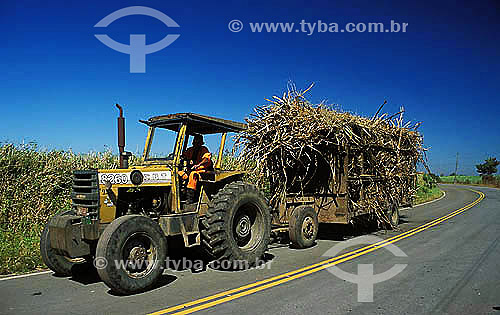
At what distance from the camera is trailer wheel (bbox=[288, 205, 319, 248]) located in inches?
370

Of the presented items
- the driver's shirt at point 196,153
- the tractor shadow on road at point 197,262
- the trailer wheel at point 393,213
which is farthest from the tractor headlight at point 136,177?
the trailer wheel at point 393,213

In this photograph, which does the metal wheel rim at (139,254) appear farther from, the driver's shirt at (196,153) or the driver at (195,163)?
the driver's shirt at (196,153)

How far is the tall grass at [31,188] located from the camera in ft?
34.2

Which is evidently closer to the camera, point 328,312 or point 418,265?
point 328,312

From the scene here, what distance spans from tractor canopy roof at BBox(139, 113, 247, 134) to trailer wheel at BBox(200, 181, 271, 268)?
1.25m

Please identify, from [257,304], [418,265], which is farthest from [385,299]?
[418,265]

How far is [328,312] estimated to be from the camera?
5191 mm

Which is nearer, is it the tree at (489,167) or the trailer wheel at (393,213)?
the trailer wheel at (393,213)

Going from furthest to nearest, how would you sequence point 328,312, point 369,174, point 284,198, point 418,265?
point 369,174 → point 284,198 → point 418,265 → point 328,312

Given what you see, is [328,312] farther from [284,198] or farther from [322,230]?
[322,230]

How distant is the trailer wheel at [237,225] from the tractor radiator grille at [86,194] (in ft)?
6.52

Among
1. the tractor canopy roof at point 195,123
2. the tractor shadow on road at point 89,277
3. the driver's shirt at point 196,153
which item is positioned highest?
the tractor canopy roof at point 195,123

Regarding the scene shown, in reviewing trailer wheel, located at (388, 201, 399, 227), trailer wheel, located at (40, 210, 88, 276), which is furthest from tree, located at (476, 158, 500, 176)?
trailer wheel, located at (40, 210, 88, 276)

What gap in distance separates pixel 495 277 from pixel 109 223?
672cm
